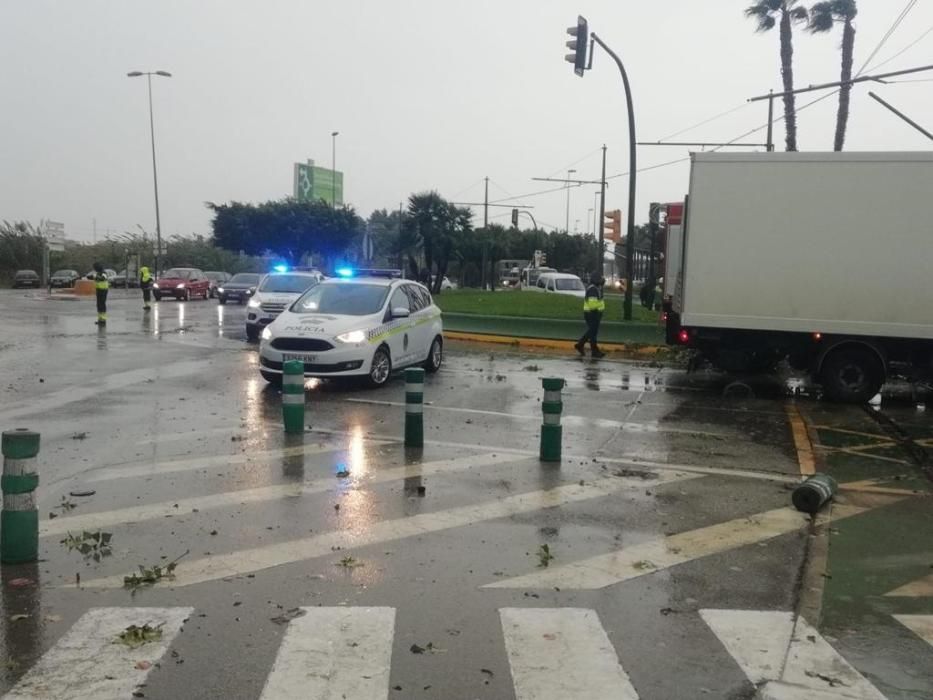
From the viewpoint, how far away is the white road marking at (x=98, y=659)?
13.9 feet

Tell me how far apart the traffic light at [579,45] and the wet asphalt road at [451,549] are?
8017 mm

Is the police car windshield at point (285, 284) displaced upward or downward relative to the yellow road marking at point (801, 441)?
upward

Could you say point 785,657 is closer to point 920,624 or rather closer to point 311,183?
point 920,624

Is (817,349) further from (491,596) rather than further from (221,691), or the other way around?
(221,691)

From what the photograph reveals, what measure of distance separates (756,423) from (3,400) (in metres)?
10.2

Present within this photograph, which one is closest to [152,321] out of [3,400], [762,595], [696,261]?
[3,400]

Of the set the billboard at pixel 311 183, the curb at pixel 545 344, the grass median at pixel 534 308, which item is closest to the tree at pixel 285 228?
the billboard at pixel 311 183

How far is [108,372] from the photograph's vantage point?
1617 centimetres

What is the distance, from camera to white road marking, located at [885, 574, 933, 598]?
5812 mm

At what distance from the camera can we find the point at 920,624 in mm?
5309

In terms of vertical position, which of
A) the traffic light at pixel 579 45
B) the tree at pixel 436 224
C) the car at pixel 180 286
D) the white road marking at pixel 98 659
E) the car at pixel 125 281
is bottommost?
the car at pixel 125 281

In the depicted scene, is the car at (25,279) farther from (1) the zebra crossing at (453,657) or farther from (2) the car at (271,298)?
(1) the zebra crossing at (453,657)

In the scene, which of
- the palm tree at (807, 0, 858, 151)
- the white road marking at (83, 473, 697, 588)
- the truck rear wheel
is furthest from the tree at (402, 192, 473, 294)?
the white road marking at (83, 473, 697, 588)

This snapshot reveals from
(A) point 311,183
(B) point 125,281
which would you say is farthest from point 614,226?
(A) point 311,183
